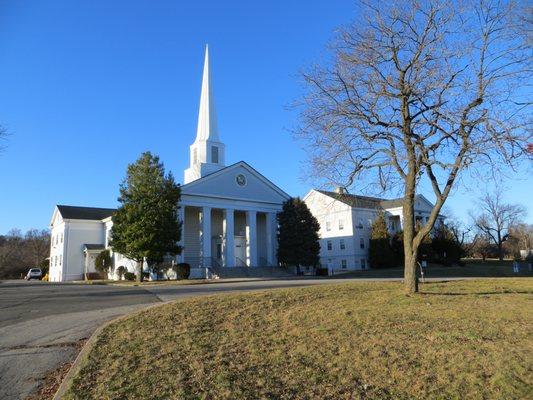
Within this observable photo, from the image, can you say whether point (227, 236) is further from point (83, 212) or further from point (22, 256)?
point (22, 256)

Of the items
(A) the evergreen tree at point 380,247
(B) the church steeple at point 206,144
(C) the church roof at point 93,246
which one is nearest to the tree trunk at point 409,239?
(B) the church steeple at point 206,144

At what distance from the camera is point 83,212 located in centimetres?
5038

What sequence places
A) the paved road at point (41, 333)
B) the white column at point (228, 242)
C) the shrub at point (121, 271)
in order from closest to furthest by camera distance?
the paved road at point (41, 333)
the white column at point (228, 242)
the shrub at point (121, 271)

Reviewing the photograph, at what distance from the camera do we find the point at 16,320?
11125 millimetres

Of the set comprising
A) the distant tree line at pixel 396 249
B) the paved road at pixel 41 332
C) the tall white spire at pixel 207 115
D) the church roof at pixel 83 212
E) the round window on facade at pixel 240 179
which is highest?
the tall white spire at pixel 207 115

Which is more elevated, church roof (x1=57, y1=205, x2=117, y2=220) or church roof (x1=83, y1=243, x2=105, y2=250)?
church roof (x1=57, y1=205, x2=117, y2=220)

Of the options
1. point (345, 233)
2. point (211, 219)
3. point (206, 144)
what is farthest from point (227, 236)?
point (345, 233)

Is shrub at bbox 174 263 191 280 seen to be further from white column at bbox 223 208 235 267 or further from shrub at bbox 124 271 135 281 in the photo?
white column at bbox 223 208 235 267

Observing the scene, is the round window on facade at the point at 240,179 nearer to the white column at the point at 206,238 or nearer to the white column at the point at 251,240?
the white column at the point at 251,240

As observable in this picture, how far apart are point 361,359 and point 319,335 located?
1.30 meters

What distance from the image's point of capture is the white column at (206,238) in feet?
119

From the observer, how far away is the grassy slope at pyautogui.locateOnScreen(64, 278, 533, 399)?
5285 mm

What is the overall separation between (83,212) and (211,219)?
57.4ft

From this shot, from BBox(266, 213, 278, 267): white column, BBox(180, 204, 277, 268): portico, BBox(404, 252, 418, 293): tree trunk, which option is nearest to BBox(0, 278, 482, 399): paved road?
BBox(404, 252, 418, 293): tree trunk
